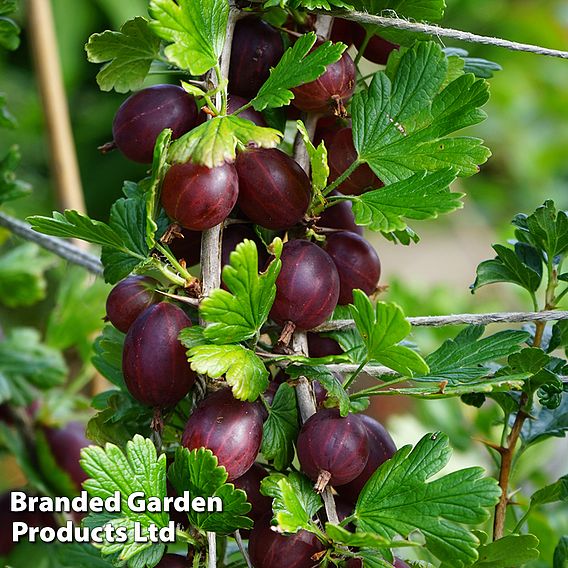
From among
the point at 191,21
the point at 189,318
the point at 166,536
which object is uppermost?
the point at 191,21

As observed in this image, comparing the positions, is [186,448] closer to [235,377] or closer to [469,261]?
[235,377]

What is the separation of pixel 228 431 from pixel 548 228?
0.21 meters

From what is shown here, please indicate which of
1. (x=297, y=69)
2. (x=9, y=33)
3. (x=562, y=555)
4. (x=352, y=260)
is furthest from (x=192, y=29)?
(x=562, y=555)

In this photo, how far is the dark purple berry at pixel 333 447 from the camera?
380 mm

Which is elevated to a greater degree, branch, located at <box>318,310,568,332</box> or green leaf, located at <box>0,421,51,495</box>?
green leaf, located at <box>0,421,51,495</box>

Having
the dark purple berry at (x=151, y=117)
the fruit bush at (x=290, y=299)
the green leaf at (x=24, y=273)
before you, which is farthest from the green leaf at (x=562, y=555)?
the green leaf at (x=24, y=273)

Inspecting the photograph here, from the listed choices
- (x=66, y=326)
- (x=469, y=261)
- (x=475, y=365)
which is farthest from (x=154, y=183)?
(x=469, y=261)

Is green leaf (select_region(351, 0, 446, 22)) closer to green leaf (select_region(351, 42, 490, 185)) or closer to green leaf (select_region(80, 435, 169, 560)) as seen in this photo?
green leaf (select_region(351, 42, 490, 185))

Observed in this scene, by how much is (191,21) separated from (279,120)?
0.31 feet

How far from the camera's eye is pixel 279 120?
1.48 feet

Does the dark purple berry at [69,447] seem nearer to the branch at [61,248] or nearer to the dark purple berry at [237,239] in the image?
the branch at [61,248]

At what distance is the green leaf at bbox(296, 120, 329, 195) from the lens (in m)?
0.38

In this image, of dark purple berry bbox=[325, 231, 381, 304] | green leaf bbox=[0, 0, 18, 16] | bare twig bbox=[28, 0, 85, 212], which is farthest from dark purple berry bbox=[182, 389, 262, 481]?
bare twig bbox=[28, 0, 85, 212]

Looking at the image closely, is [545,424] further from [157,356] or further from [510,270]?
[157,356]
